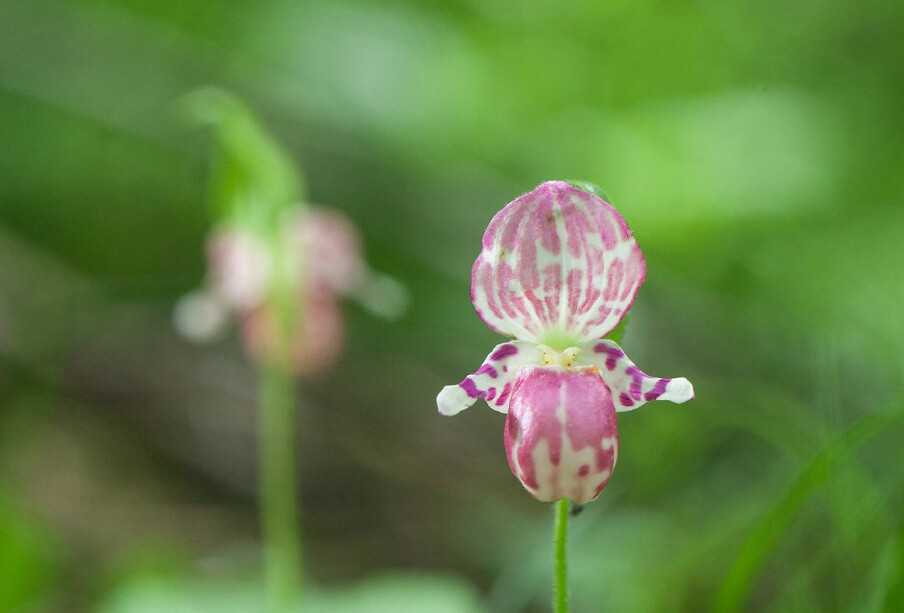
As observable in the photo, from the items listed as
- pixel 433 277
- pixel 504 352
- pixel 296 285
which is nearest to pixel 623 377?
pixel 504 352

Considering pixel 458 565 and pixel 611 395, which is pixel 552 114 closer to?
pixel 458 565

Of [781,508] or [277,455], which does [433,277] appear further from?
[781,508]

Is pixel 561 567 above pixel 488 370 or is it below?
below

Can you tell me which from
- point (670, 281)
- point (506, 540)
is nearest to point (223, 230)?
point (506, 540)

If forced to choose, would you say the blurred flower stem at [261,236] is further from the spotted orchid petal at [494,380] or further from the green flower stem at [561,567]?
the green flower stem at [561,567]

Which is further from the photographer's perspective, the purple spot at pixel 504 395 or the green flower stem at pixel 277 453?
the green flower stem at pixel 277 453

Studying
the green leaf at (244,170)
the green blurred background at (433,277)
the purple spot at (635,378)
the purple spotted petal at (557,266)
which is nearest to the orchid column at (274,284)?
the green leaf at (244,170)

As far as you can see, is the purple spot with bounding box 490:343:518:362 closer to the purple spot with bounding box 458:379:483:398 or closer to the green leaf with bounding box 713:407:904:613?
the purple spot with bounding box 458:379:483:398
